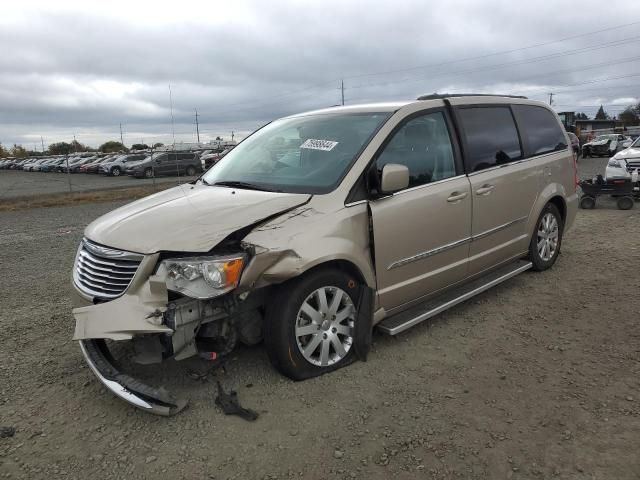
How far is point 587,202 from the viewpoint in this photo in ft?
32.8

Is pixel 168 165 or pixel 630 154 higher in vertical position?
pixel 168 165

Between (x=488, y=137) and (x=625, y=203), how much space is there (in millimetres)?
6698

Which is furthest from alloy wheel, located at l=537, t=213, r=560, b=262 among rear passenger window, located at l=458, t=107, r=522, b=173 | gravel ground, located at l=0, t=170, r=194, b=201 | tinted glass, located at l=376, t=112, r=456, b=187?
gravel ground, located at l=0, t=170, r=194, b=201

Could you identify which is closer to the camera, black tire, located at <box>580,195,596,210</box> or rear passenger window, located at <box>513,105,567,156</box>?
rear passenger window, located at <box>513,105,567,156</box>

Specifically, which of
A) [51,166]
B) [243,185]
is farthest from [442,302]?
[51,166]

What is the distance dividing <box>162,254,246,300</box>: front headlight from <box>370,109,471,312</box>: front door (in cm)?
111

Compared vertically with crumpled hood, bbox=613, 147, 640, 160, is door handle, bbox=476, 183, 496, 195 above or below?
below

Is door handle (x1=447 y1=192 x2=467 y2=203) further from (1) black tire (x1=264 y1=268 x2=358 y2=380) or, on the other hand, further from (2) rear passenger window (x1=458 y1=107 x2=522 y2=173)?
(1) black tire (x1=264 y1=268 x2=358 y2=380)

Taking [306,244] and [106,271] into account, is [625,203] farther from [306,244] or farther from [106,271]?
[106,271]

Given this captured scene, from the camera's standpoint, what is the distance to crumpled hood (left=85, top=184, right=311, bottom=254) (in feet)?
9.63

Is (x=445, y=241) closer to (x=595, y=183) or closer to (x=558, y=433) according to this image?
(x=558, y=433)

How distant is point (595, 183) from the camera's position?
9.84 meters

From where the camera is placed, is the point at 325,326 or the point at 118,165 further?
the point at 118,165

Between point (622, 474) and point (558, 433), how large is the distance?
361mm
